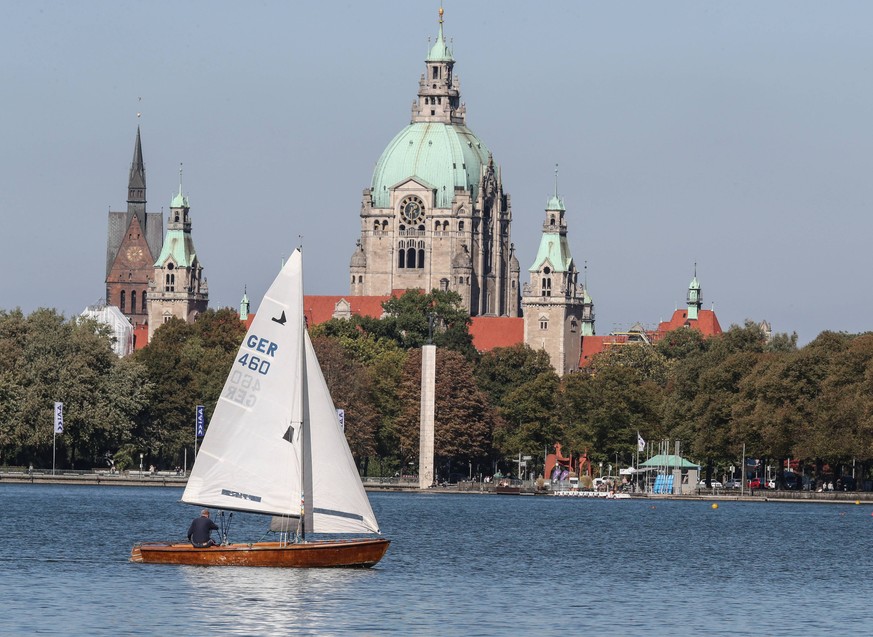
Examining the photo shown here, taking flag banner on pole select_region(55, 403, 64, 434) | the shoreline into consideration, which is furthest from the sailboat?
the shoreline

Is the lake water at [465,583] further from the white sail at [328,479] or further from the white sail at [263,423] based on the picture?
the white sail at [263,423]

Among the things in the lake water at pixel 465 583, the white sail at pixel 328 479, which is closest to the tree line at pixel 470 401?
the lake water at pixel 465 583

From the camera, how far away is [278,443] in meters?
66.0

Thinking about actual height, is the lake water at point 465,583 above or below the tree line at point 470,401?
below

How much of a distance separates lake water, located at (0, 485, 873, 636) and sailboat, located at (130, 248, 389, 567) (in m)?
0.95

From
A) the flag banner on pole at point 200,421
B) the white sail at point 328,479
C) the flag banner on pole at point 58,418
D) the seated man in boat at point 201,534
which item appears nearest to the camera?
the white sail at point 328,479

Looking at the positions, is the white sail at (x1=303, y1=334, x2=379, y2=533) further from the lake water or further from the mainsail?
the lake water

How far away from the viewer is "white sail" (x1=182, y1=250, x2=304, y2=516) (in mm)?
65875

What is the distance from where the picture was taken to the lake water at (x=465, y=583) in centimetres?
5800

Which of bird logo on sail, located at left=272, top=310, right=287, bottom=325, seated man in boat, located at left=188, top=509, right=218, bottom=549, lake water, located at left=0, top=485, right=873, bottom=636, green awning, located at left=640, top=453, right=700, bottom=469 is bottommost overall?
lake water, located at left=0, top=485, right=873, bottom=636

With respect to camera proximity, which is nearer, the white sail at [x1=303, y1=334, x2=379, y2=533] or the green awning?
the white sail at [x1=303, y1=334, x2=379, y2=533]

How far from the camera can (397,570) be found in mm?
72875

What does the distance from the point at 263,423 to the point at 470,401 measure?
362 feet

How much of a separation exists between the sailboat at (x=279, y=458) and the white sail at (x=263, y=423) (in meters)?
0.03
